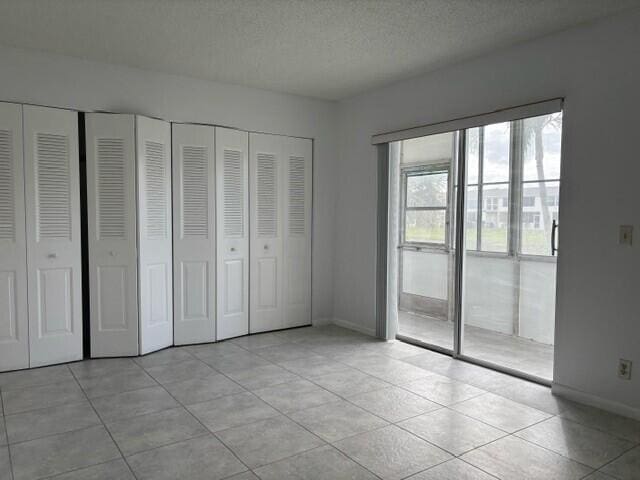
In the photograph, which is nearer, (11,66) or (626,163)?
(626,163)

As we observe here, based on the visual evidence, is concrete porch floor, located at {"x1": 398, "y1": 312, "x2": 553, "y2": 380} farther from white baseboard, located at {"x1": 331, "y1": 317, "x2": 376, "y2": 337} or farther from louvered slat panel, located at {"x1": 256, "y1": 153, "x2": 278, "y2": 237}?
louvered slat panel, located at {"x1": 256, "y1": 153, "x2": 278, "y2": 237}

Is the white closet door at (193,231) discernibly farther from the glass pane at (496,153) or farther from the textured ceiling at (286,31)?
the glass pane at (496,153)

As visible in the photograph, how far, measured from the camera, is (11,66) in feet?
12.4

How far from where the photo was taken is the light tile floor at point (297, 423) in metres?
→ 2.45

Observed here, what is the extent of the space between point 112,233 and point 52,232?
0.46 m

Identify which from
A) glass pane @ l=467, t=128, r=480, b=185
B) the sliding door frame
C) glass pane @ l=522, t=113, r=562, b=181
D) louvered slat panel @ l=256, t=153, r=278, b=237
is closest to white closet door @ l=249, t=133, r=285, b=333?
louvered slat panel @ l=256, t=153, r=278, b=237

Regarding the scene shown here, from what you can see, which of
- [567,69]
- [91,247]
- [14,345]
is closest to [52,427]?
[14,345]

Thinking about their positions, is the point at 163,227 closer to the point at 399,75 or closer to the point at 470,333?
the point at 399,75

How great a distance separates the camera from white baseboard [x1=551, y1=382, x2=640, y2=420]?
121 inches

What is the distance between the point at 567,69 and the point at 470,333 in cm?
226

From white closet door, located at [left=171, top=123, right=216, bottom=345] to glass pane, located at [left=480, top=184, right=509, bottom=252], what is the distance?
8.31 ft

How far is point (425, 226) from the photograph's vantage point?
189 inches

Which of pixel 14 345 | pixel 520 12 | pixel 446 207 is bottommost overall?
pixel 14 345

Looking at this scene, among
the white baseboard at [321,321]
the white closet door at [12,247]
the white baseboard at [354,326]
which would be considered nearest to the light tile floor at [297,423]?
the white closet door at [12,247]
